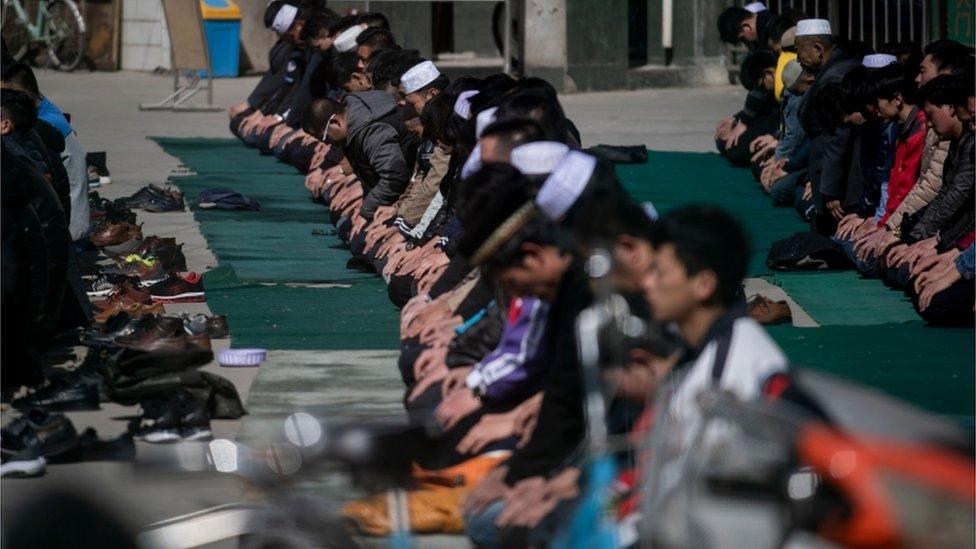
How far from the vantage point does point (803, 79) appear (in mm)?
12164

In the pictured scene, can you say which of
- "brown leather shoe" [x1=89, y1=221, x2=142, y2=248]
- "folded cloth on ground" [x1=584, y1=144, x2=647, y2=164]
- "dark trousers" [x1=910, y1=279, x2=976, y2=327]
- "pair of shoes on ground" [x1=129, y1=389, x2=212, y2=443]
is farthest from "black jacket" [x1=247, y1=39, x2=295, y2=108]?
"pair of shoes on ground" [x1=129, y1=389, x2=212, y2=443]

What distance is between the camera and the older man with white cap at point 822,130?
1076 centimetres

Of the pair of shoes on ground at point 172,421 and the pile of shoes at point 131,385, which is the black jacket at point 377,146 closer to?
the pile of shoes at point 131,385

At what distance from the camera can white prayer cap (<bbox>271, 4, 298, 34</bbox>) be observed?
16.2 m

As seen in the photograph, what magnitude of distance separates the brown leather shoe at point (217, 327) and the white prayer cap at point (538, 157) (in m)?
3.01

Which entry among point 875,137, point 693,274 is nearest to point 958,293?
point 875,137

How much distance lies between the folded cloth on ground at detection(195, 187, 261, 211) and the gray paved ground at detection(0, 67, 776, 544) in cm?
30

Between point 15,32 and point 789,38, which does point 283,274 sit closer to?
point 789,38

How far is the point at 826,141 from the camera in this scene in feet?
35.8

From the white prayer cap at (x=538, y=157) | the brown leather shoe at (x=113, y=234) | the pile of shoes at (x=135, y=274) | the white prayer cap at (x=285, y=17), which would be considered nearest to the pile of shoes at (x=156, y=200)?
the pile of shoes at (x=135, y=274)

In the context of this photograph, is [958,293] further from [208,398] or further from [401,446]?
[401,446]

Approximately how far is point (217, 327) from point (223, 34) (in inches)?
573

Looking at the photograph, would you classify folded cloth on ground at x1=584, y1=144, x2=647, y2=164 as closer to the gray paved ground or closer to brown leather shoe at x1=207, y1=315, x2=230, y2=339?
the gray paved ground

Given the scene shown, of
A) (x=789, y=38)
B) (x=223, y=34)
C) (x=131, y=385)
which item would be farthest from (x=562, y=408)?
(x=223, y=34)
